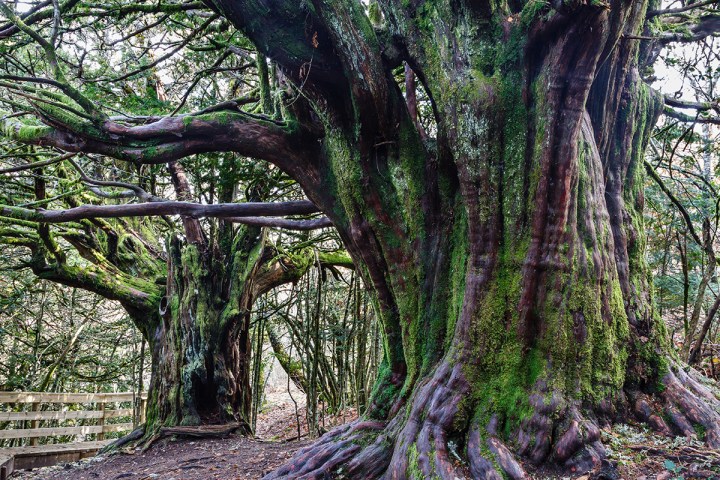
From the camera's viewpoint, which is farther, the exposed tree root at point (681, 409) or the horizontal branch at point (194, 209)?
the horizontal branch at point (194, 209)

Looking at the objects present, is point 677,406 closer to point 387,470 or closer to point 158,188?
point 387,470

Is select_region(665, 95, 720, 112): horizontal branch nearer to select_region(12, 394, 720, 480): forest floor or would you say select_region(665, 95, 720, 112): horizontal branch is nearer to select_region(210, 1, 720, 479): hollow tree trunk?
select_region(210, 1, 720, 479): hollow tree trunk

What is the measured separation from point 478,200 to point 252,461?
3813 mm

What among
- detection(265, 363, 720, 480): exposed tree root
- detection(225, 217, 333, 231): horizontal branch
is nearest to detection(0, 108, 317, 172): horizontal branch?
detection(225, 217, 333, 231): horizontal branch

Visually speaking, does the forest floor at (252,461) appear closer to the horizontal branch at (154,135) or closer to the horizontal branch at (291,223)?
the horizontal branch at (291,223)

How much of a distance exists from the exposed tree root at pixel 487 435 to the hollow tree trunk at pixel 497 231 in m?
0.01

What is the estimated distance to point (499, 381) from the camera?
2.95 m

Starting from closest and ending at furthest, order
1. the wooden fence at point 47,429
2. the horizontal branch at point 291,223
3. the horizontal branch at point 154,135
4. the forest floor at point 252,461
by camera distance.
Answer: the forest floor at point 252,461 → the horizontal branch at point 154,135 → the horizontal branch at point 291,223 → the wooden fence at point 47,429

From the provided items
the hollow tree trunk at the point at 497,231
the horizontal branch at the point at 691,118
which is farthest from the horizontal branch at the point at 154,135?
the horizontal branch at the point at 691,118

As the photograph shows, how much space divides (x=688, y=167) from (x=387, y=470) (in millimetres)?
6147

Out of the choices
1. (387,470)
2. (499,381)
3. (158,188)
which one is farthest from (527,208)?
(158,188)

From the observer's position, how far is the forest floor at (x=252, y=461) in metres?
2.52

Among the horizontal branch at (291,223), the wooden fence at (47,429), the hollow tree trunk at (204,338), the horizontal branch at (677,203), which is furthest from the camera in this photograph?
the wooden fence at (47,429)

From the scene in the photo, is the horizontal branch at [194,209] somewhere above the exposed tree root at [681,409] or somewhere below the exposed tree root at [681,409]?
above
